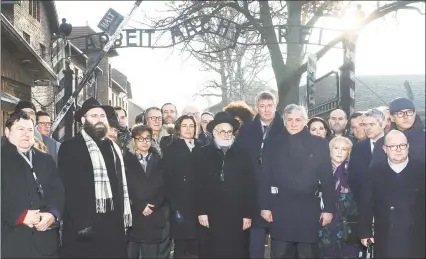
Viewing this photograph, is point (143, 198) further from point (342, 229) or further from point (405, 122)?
point (405, 122)

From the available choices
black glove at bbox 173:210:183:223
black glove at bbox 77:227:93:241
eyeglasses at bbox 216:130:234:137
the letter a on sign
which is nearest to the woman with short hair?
eyeglasses at bbox 216:130:234:137

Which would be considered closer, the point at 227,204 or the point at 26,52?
the point at 227,204

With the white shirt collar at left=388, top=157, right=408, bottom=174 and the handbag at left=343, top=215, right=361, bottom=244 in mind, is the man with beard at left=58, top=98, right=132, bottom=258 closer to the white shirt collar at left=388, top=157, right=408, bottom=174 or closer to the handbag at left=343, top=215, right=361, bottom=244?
the handbag at left=343, top=215, right=361, bottom=244

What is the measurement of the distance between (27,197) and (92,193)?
2.05 feet

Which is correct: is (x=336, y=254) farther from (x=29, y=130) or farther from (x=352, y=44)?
(x=352, y=44)

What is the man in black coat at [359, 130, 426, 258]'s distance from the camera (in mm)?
4738

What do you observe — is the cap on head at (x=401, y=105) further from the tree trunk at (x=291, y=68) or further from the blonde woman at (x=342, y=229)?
the tree trunk at (x=291, y=68)

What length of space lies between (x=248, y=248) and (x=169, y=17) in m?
9.54

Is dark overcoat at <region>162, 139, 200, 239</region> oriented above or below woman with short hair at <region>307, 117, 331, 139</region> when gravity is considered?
below

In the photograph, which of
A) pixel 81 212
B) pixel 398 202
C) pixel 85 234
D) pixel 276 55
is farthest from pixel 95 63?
pixel 398 202

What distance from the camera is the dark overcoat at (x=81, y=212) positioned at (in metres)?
4.81

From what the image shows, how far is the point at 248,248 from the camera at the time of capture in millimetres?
5941

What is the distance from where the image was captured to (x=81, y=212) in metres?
4.82

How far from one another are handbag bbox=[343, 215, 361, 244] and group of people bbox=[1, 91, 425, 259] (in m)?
0.02
